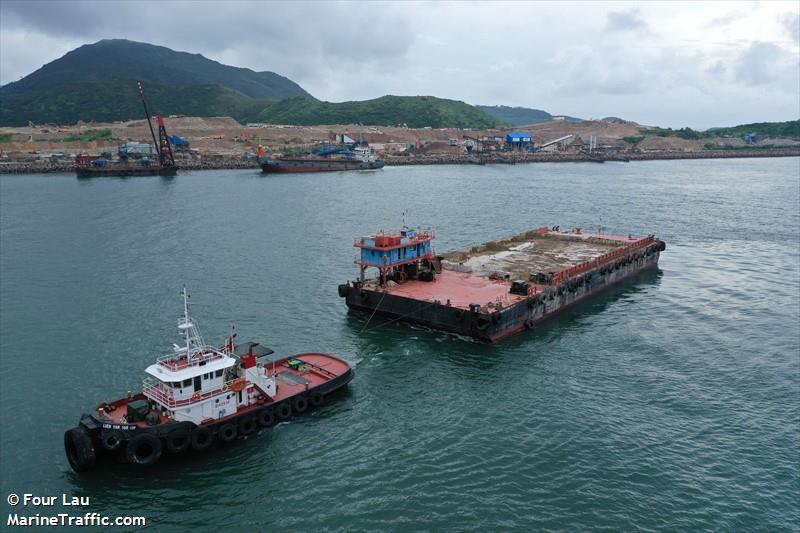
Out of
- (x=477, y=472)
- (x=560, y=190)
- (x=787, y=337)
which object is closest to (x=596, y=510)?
(x=477, y=472)

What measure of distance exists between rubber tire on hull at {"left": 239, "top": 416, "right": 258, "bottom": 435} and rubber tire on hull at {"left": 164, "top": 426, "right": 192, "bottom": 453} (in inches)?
Answer: 107

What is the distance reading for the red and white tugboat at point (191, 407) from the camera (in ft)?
87.2

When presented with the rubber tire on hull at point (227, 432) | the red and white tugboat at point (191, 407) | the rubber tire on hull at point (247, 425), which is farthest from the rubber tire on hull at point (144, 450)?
the rubber tire on hull at point (247, 425)

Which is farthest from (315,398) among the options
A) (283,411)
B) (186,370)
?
(186,370)

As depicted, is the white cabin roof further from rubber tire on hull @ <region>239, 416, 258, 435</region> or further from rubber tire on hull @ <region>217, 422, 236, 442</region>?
rubber tire on hull @ <region>239, 416, 258, 435</region>

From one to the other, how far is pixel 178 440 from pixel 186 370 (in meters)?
3.43

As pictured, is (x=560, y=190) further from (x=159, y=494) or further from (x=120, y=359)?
(x=159, y=494)

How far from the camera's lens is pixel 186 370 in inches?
1113

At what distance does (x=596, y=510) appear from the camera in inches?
973

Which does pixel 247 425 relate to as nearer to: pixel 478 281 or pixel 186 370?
pixel 186 370

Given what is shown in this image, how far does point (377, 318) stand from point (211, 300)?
16.4m

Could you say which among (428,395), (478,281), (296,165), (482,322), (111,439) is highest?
(296,165)

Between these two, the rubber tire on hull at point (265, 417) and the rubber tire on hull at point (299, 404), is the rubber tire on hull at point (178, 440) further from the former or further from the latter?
the rubber tire on hull at point (299, 404)

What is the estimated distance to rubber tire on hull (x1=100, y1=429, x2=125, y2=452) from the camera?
2652 centimetres
